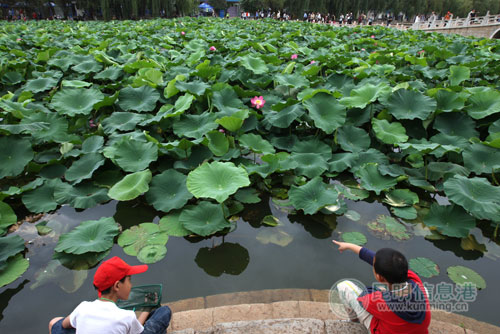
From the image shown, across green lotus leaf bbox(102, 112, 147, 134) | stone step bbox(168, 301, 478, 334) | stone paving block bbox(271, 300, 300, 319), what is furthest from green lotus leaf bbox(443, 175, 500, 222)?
green lotus leaf bbox(102, 112, 147, 134)

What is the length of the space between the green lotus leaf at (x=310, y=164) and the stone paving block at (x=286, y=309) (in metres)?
1.50

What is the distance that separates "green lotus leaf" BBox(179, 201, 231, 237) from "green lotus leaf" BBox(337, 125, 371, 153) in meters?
1.82

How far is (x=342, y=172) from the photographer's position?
3561mm

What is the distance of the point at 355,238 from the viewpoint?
2590 millimetres

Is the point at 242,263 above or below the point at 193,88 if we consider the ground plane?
below

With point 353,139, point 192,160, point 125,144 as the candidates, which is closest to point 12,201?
point 125,144

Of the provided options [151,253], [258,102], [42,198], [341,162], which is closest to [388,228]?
[341,162]

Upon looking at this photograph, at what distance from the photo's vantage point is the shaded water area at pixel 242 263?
2.11m

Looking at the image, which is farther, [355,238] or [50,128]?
[50,128]

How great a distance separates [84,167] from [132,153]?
0.51 metres

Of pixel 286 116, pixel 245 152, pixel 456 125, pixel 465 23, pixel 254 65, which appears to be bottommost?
pixel 245 152

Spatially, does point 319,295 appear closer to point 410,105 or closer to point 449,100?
point 410,105

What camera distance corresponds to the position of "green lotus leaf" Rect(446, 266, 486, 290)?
7.30ft

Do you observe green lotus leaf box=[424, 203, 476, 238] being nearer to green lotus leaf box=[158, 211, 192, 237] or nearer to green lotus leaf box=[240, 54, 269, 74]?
green lotus leaf box=[158, 211, 192, 237]
